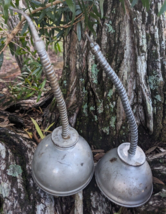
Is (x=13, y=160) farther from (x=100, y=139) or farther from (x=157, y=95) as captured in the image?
(x=157, y=95)

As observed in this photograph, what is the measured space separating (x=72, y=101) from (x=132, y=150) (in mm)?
878

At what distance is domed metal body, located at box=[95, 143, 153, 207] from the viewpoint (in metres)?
1.10

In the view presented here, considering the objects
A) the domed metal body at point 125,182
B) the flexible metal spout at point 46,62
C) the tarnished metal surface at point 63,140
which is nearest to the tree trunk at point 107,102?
the domed metal body at point 125,182

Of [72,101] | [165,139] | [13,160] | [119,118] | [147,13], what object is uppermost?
[147,13]

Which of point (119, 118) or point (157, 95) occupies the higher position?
point (157, 95)

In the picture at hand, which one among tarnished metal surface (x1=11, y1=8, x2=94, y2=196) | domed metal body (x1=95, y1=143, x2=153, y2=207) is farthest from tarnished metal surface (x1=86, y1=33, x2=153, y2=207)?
tarnished metal surface (x1=11, y1=8, x2=94, y2=196)

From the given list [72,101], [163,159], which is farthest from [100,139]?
[163,159]

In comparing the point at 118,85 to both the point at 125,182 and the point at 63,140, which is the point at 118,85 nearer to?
the point at 63,140

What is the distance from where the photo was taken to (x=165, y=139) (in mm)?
1764

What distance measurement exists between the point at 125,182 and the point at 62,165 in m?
0.42

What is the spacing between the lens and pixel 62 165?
→ 1.03 metres

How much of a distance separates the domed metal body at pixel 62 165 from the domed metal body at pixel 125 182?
0.15 meters

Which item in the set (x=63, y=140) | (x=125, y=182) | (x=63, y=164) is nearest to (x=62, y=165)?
(x=63, y=164)

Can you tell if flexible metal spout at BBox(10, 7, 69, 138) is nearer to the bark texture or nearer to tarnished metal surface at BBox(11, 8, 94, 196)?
tarnished metal surface at BBox(11, 8, 94, 196)
